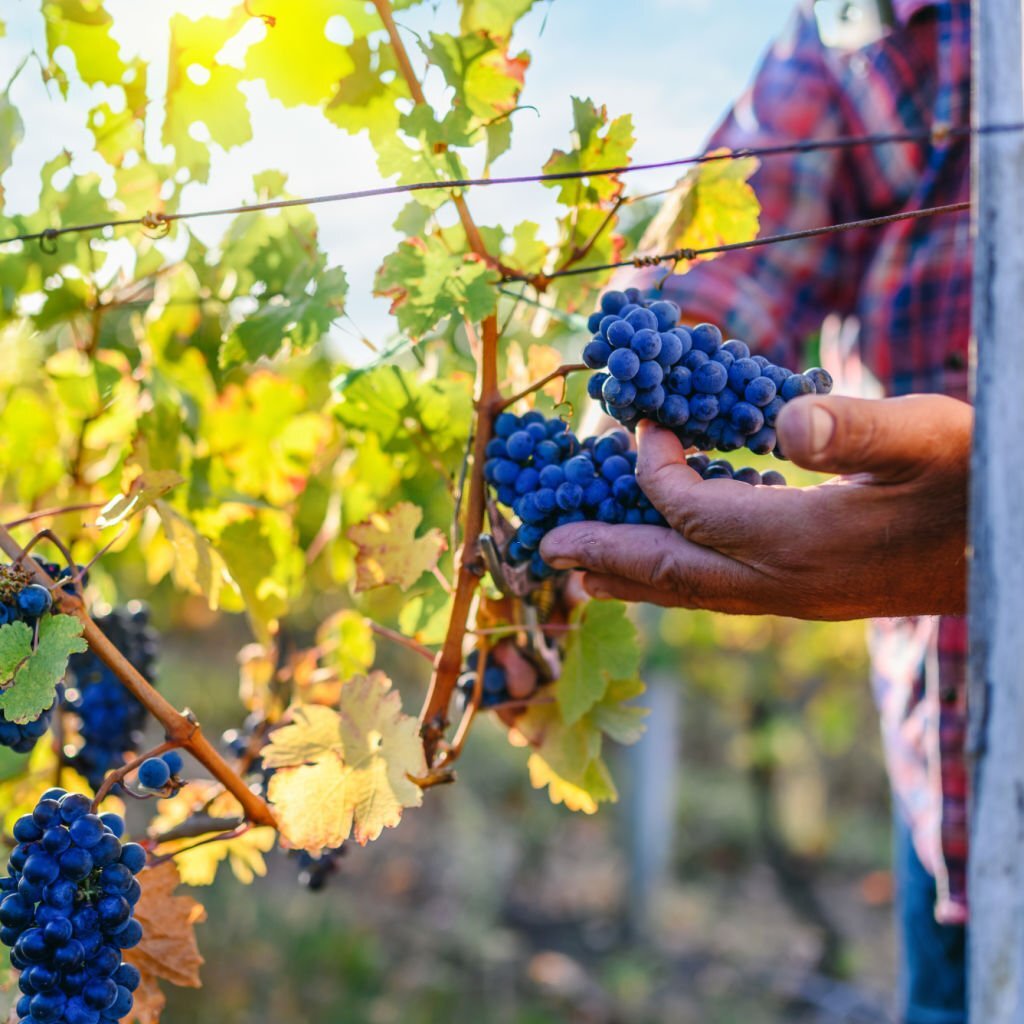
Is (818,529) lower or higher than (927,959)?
higher

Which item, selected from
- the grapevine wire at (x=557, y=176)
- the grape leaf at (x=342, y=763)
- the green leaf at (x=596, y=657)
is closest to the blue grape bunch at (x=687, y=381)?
the grapevine wire at (x=557, y=176)

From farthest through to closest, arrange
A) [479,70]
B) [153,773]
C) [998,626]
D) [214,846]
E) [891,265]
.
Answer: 1. [891,265]
2. [214,846]
3. [479,70]
4. [153,773]
5. [998,626]

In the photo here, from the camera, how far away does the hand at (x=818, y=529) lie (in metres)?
0.69

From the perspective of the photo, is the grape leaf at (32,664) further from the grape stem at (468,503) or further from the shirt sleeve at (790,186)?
the shirt sleeve at (790,186)

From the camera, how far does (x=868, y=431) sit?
682mm

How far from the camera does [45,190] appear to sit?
1.20m

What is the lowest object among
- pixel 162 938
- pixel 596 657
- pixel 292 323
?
pixel 162 938

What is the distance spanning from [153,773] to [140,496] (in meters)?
0.23

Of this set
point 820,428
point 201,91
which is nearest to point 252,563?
point 201,91

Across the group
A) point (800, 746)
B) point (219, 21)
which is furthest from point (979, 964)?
point (800, 746)

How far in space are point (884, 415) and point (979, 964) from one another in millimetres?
341

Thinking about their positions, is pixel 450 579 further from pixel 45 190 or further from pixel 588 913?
pixel 588 913

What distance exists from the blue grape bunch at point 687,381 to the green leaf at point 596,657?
23 centimetres

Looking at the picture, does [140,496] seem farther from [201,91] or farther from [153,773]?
[201,91]
